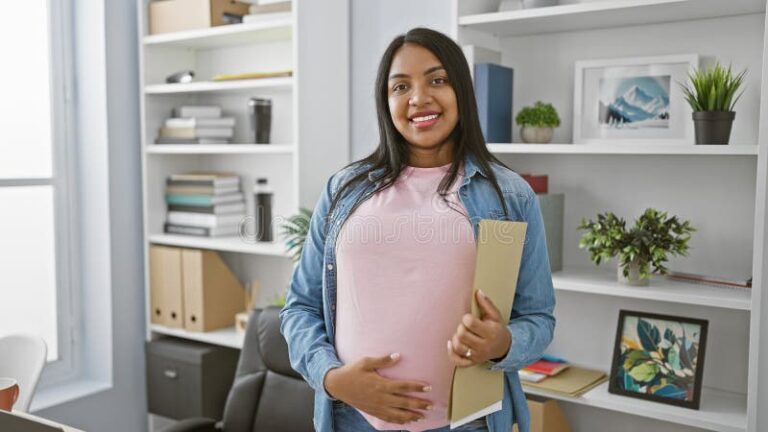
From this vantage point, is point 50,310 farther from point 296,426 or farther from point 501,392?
point 501,392

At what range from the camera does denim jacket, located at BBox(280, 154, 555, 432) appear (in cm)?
141

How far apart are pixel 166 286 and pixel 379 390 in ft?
7.00

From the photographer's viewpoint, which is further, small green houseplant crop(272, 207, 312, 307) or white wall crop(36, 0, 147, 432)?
white wall crop(36, 0, 147, 432)

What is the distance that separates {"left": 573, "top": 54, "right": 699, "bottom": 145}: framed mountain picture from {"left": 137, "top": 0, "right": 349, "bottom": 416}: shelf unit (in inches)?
37.3

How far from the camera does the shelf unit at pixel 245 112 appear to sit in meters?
2.76

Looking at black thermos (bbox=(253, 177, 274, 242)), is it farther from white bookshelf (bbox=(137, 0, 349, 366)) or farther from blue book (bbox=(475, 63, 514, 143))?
blue book (bbox=(475, 63, 514, 143))

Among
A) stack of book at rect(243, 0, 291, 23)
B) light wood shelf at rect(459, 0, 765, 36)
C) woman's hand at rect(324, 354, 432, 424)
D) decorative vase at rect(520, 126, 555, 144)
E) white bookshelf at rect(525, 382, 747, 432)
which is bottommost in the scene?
white bookshelf at rect(525, 382, 747, 432)

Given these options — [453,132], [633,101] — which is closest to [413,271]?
[453,132]

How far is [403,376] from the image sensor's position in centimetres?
136

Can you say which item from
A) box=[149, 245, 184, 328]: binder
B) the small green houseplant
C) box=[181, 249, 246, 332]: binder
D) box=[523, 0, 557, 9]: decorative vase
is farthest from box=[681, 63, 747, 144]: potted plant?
box=[149, 245, 184, 328]: binder

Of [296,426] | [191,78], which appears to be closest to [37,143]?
[191,78]

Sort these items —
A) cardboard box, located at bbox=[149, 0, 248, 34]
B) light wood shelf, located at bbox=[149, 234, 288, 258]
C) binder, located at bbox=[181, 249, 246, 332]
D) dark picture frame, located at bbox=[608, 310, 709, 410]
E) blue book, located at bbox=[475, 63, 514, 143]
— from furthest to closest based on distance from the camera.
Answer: binder, located at bbox=[181, 249, 246, 332] → cardboard box, located at bbox=[149, 0, 248, 34] → light wood shelf, located at bbox=[149, 234, 288, 258] → blue book, located at bbox=[475, 63, 514, 143] → dark picture frame, located at bbox=[608, 310, 709, 410]

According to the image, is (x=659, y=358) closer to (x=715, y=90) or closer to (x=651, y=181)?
(x=651, y=181)

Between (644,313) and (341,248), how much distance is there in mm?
1199
